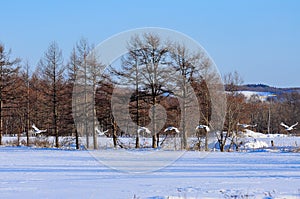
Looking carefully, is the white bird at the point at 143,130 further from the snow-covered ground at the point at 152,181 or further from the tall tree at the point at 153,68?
the snow-covered ground at the point at 152,181

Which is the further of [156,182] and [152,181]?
[152,181]

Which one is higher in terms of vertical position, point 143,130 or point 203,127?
point 203,127

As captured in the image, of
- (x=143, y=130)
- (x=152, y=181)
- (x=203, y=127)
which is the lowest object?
(x=152, y=181)

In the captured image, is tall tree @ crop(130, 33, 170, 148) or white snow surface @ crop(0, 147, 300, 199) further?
tall tree @ crop(130, 33, 170, 148)

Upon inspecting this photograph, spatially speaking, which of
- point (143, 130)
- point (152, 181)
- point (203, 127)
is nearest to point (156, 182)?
point (152, 181)

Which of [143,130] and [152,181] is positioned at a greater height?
[143,130]

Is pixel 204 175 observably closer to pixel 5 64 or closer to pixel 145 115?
pixel 145 115

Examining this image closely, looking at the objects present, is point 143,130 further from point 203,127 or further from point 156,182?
point 156,182

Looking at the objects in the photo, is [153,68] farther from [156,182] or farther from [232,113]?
[156,182]

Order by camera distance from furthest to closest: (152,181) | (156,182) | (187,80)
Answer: (187,80)
(152,181)
(156,182)

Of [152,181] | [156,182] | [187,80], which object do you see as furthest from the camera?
[187,80]

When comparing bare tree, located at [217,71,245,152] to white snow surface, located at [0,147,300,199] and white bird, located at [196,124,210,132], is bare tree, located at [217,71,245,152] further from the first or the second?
white snow surface, located at [0,147,300,199]

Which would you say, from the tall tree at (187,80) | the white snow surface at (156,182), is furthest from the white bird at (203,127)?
the white snow surface at (156,182)


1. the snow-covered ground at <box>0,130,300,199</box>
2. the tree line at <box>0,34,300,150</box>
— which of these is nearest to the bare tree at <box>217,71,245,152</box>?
the tree line at <box>0,34,300,150</box>
